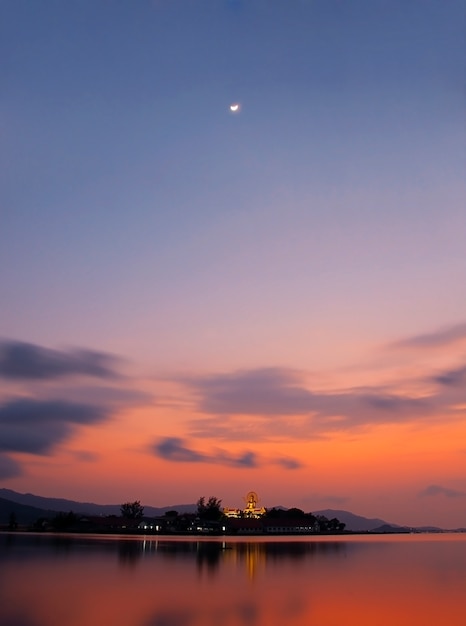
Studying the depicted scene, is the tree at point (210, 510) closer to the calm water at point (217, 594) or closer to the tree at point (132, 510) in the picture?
the tree at point (132, 510)

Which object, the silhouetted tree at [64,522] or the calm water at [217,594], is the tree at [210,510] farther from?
the calm water at [217,594]

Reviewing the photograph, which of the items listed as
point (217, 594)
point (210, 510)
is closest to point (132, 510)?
point (210, 510)

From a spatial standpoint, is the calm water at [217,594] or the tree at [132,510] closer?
the calm water at [217,594]

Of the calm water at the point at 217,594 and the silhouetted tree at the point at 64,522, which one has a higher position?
the silhouetted tree at the point at 64,522

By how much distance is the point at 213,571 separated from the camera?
1512 inches

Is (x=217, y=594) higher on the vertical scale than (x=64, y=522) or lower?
lower

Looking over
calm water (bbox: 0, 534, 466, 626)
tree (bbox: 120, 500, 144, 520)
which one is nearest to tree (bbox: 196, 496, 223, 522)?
tree (bbox: 120, 500, 144, 520)

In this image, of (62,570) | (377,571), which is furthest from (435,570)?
(62,570)

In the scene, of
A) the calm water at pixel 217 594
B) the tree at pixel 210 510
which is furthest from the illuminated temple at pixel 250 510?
the calm water at pixel 217 594

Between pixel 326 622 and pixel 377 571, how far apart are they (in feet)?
74.5

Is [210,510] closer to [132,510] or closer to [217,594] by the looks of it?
[132,510]

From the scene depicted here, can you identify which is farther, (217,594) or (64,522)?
(64,522)

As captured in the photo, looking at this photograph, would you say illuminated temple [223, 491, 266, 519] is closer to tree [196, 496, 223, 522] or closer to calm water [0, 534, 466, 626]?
tree [196, 496, 223, 522]

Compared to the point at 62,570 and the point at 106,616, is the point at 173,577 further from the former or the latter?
the point at 106,616
